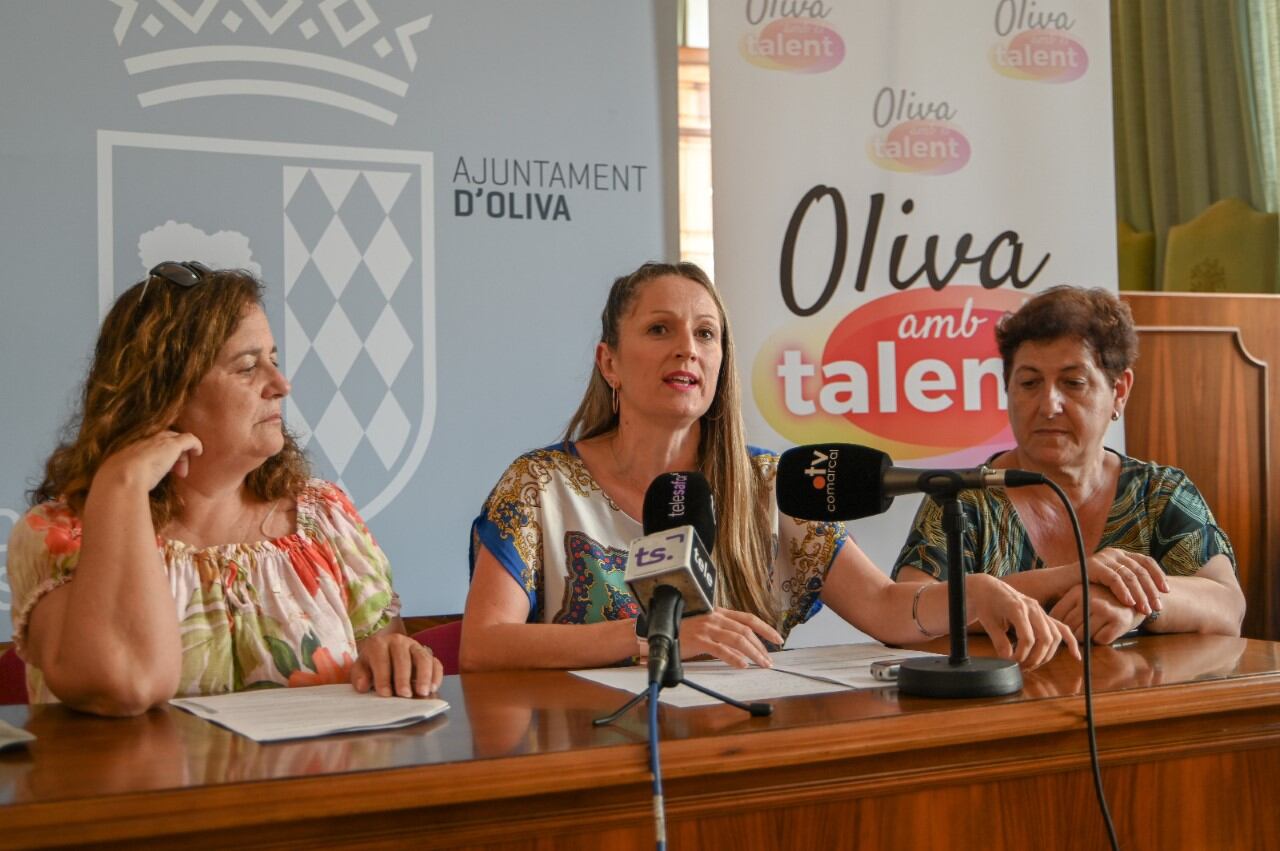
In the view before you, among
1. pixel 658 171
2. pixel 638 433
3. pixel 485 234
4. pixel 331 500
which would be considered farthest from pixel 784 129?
pixel 331 500

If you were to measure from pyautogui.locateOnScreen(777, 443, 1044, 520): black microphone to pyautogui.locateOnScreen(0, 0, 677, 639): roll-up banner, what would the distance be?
1.70m

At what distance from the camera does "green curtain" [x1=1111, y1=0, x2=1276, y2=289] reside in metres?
4.62

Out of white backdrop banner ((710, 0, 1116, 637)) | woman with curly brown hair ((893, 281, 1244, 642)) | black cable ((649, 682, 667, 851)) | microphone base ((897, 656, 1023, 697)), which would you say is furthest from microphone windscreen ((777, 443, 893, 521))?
white backdrop banner ((710, 0, 1116, 637))

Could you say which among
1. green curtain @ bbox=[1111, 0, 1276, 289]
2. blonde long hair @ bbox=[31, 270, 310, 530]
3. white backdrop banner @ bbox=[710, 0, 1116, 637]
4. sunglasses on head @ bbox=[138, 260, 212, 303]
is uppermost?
green curtain @ bbox=[1111, 0, 1276, 289]

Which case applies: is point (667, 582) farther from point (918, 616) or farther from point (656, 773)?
point (918, 616)

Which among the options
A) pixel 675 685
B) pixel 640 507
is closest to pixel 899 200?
pixel 640 507

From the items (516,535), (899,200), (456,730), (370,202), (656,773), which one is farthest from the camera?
(899,200)

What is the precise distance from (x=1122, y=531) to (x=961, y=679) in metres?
1.05

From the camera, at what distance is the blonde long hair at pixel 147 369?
1.88 m

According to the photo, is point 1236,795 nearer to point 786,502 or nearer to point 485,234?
point 786,502

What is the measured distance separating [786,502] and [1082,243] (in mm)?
2366

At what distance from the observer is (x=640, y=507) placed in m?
2.24

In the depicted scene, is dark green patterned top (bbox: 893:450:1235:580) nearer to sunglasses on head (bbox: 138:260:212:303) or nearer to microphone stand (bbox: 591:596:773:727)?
microphone stand (bbox: 591:596:773:727)

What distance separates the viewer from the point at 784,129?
11.3ft
